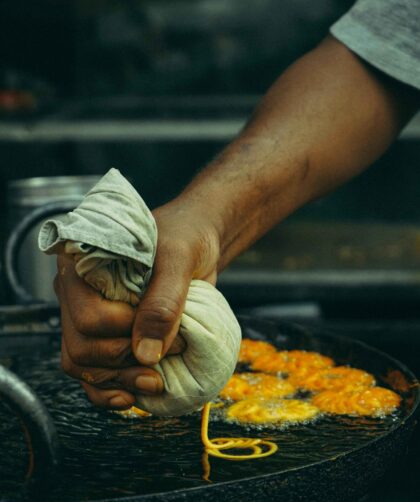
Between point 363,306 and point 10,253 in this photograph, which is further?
point 363,306

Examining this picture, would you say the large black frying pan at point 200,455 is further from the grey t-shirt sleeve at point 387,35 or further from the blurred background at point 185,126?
the blurred background at point 185,126

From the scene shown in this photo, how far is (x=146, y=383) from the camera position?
1593mm

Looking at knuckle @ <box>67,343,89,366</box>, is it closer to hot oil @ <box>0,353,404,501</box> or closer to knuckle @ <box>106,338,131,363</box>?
knuckle @ <box>106,338,131,363</box>

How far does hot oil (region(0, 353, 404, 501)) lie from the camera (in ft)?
4.97

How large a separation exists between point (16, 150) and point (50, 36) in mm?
1567

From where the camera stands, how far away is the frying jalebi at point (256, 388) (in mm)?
2008

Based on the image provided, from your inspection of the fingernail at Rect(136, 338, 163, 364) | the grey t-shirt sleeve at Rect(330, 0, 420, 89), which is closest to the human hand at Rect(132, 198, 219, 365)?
the fingernail at Rect(136, 338, 163, 364)

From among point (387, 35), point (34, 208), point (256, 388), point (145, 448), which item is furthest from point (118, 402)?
point (34, 208)

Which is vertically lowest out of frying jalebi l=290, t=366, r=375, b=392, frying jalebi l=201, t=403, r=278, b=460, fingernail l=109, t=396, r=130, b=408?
frying jalebi l=290, t=366, r=375, b=392

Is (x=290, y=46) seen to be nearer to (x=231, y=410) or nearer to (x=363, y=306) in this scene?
(x=363, y=306)

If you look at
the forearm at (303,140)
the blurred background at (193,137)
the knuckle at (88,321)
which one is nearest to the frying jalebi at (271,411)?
the forearm at (303,140)

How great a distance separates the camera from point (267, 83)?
19.0 feet

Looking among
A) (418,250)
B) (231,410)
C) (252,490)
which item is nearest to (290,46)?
(418,250)

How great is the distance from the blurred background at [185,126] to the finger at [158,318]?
204 cm
